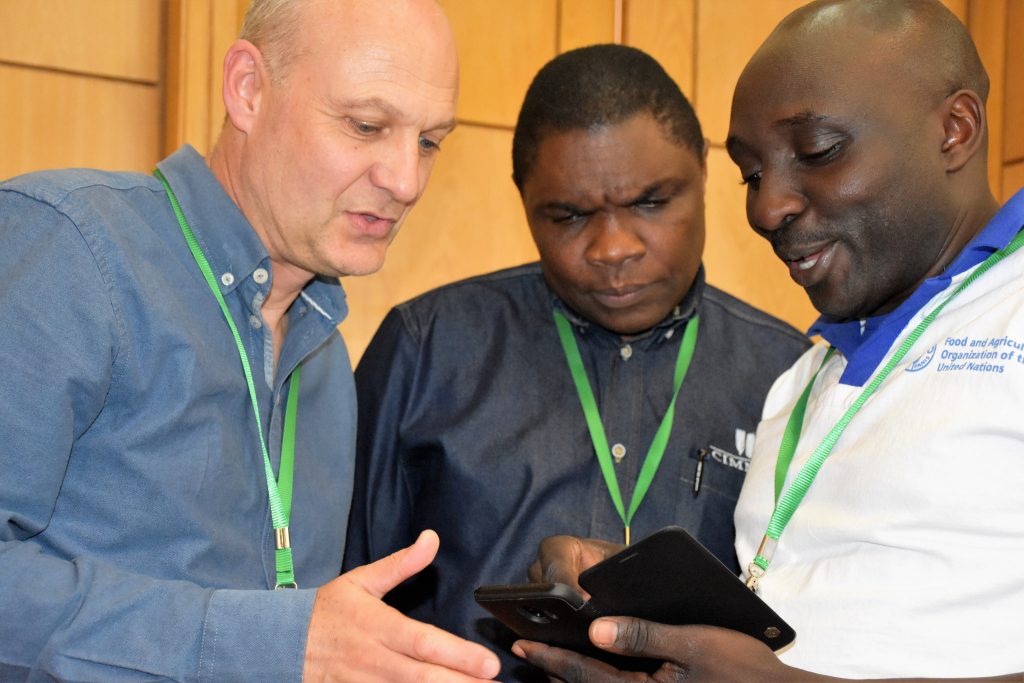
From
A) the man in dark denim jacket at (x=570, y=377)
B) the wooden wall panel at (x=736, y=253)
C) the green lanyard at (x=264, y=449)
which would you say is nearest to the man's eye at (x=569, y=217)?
the man in dark denim jacket at (x=570, y=377)

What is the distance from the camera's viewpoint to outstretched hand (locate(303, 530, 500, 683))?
5.01 feet

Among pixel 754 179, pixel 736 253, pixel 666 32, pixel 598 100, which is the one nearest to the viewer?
pixel 754 179

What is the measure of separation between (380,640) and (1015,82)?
433 centimetres

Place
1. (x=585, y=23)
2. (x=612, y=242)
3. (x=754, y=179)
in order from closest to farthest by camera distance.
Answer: (x=754, y=179), (x=612, y=242), (x=585, y=23)

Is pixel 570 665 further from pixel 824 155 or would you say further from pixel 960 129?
pixel 960 129

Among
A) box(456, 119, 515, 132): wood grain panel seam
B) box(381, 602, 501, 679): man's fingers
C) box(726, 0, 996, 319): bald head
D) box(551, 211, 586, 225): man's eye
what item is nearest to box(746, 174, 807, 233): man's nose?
box(726, 0, 996, 319): bald head

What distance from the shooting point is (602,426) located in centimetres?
245

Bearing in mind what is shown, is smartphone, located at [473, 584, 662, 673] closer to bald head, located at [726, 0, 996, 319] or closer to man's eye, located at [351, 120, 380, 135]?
bald head, located at [726, 0, 996, 319]

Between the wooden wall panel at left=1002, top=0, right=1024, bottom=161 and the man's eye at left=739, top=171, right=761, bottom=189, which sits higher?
the wooden wall panel at left=1002, top=0, right=1024, bottom=161

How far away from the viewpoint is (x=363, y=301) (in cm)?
422

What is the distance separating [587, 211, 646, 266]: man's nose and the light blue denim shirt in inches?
24.3

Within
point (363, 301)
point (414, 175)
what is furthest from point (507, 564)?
point (363, 301)

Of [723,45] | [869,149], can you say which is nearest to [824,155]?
[869,149]

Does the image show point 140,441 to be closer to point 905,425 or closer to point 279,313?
point 279,313
